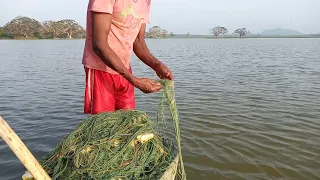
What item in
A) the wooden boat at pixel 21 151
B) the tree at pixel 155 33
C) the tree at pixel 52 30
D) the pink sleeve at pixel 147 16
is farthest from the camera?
the tree at pixel 155 33

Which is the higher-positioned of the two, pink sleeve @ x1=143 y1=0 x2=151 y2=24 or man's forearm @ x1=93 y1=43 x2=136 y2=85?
pink sleeve @ x1=143 y1=0 x2=151 y2=24

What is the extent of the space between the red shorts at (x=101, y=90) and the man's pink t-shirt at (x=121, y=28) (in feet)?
0.28

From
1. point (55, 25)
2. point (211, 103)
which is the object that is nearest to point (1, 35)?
point (55, 25)

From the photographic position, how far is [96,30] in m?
2.67

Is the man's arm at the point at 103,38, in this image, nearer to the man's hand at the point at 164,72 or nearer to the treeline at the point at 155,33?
the man's hand at the point at 164,72

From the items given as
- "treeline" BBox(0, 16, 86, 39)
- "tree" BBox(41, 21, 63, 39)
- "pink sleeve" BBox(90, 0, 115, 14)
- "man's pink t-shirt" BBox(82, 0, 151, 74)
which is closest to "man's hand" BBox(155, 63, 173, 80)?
"man's pink t-shirt" BBox(82, 0, 151, 74)

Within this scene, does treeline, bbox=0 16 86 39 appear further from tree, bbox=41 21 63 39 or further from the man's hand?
the man's hand

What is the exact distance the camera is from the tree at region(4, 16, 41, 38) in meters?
91.1

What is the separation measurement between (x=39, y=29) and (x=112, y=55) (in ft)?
354

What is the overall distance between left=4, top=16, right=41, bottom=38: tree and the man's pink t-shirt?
99999 mm

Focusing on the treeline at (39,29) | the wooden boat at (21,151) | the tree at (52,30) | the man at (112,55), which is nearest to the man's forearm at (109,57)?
the man at (112,55)

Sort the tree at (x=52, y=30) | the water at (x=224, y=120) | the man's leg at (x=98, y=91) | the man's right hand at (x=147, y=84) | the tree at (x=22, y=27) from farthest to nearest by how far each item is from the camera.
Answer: the tree at (x=52, y=30), the tree at (x=22, y=27), the water at (x=224, y=120), the man's leg at (x=98, y=91), the man's right hand at (x=147, y=84)

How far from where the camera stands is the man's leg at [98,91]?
3.04 m

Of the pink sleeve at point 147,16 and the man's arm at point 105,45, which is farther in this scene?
the pink sleeve at point 147,16
